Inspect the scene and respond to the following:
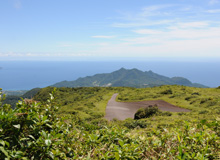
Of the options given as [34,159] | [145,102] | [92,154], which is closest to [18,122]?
[34,159]

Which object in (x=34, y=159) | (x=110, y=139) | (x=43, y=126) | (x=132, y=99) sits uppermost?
(x=43, y=126)

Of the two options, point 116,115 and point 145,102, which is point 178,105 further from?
point 116,115

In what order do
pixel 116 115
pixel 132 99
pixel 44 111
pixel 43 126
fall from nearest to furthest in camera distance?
pixel 43 126, pixel 44 111, pixel 116 115, pixel 132 99

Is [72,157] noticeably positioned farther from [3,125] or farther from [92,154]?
[3,125]

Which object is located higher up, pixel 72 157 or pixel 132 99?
pixel 72 157

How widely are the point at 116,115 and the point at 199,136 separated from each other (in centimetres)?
2104

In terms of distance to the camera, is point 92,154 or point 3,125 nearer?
point 3,125

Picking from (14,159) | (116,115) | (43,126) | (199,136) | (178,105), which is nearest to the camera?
(14,159)

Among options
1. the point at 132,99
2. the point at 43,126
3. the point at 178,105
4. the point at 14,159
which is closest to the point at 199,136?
the point at 43,126

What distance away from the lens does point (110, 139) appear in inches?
161

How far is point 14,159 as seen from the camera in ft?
8.67

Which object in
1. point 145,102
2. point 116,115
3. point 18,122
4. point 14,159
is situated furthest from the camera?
point 145,102

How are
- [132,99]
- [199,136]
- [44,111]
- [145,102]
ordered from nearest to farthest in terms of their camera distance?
[44,111] → [199,136] → [145,102] → [132,99]

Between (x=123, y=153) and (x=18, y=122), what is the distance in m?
2.11
